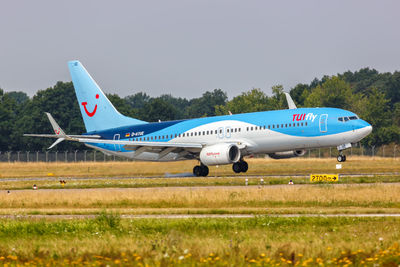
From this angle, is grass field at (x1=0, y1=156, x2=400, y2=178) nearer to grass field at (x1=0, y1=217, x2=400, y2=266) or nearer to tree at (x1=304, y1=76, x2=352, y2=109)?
grass field at (x1=0, y1=217, x2=400, y2=266)

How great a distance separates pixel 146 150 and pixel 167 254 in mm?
38754

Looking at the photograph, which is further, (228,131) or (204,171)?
(204,171)

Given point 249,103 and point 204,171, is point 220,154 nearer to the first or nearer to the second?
point 204,171

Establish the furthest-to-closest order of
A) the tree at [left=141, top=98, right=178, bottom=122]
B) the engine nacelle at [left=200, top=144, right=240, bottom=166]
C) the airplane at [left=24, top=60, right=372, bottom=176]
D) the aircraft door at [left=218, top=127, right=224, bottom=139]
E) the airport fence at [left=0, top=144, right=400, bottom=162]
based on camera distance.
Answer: the tree at [left=141, top=98, right=178, bottom=122] < the airport fence at [left=0, top=144, right=400, bottom=162] < the aircraft door at [left=218, top=127, right=224, bottom=139] < the engine nacelle at [left=200, top=144, right=240, bottom=166] < the airplane at [left=24, top=60, right=372, bottom=176]

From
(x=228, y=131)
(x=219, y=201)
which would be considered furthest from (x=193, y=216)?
(x=228, y=131)

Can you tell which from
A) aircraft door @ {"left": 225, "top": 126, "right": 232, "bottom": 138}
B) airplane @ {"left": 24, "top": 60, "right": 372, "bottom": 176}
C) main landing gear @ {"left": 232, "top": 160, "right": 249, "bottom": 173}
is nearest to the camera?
airplane @ {"left": 24, "top": 60, "right": 372, "bottom": 176}

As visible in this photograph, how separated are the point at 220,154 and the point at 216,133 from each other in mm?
2903

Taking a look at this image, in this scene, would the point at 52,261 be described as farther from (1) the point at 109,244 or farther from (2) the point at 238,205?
(2) the point at 238,205

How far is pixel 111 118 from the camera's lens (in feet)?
194

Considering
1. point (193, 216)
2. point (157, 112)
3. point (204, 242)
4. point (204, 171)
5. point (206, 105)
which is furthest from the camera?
point (206, 105)

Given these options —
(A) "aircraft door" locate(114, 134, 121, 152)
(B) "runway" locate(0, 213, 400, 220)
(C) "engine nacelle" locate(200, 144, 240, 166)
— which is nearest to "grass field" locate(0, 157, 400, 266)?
(B) "runway" locate(0, 213, 400, 220)

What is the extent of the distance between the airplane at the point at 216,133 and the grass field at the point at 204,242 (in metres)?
25.6

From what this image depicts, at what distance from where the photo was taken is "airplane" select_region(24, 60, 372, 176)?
47531 mm

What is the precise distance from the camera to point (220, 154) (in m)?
49.1
